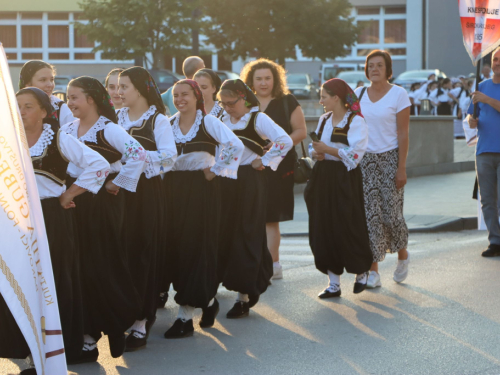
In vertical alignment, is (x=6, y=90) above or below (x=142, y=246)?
above

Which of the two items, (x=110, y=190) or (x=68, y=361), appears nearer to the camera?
(x=68, y=361)

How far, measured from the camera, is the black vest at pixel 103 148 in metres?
5.13

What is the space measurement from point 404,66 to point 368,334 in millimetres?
50764

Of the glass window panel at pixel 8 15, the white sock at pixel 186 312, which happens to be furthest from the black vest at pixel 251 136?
the glass window panel at pixel 8 15

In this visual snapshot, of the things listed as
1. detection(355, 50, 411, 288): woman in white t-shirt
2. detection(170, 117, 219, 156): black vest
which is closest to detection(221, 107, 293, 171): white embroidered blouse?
detection(170, 117, 219, 156): black vest

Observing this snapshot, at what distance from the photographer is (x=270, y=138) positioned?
6352 millimetres

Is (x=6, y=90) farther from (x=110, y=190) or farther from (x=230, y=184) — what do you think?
(x=230, y=184)

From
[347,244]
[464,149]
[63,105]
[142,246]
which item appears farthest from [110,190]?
[464,149]

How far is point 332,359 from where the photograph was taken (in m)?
5.09

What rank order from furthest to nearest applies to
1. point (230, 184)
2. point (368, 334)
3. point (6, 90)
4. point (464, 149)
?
point (464, 149) < point (230, 184) < point (368, 334) < point (6, 90)

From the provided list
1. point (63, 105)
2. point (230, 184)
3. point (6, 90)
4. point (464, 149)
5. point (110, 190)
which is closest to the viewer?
point (6, 90)

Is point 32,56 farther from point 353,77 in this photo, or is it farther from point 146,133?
point 146,133

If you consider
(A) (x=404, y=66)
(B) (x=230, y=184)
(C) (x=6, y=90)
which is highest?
(A) (x=404, y=66)

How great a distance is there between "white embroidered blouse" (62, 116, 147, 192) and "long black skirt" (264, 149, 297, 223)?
2.45 m
